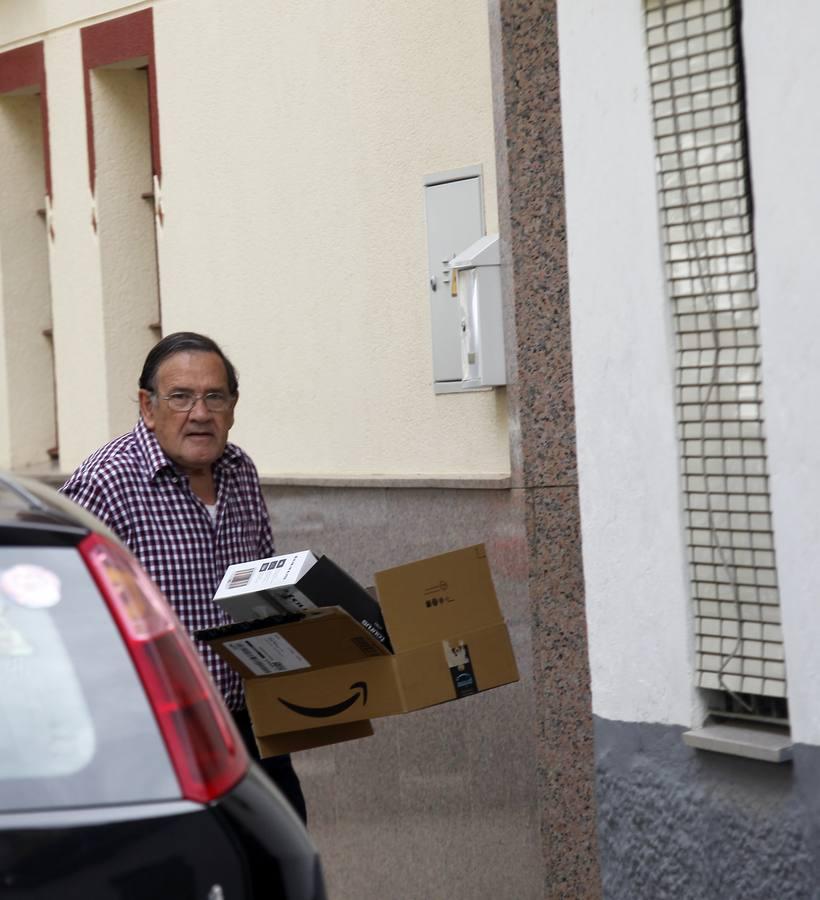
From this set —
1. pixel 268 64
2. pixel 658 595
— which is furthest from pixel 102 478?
pixel 268 64

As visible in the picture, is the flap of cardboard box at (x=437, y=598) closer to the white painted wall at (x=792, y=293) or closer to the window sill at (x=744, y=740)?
the window sill at (x=744, y=740)

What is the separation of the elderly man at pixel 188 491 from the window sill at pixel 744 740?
3.69 ft

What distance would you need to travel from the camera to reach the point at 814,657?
491 centimetres

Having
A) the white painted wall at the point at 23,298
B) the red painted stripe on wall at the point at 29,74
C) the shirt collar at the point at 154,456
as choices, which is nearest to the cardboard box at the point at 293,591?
the shirt collar at the point at 154,456

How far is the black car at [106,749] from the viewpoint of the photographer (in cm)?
271

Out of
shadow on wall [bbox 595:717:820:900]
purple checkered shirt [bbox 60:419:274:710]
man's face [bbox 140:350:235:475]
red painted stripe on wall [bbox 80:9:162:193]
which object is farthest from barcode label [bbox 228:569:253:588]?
red painted stripe on wall [bbox 80:9:162:193]

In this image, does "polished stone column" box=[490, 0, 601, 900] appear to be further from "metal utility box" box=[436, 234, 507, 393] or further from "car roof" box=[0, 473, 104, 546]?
"car roof" box=[0, 473, 104, 546]

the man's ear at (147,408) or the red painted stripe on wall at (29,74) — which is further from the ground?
the red painted stripe on wall at (29,74)

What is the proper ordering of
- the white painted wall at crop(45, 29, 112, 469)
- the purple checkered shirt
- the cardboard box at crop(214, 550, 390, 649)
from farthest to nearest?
the white painted wall at crop(45, 29, 112, 469), the purple checkered shirt, the cardboard box at crop(214, 550, 390, 649)

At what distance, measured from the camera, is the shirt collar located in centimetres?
527

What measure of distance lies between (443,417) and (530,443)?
0.65m

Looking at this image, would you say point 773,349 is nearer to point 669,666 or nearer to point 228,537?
point 669,666

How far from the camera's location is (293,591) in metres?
4.80

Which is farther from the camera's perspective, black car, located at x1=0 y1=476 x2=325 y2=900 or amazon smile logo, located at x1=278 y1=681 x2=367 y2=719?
amazon smile logo, located at x1=278 y1=681 x2=367 y2=719
